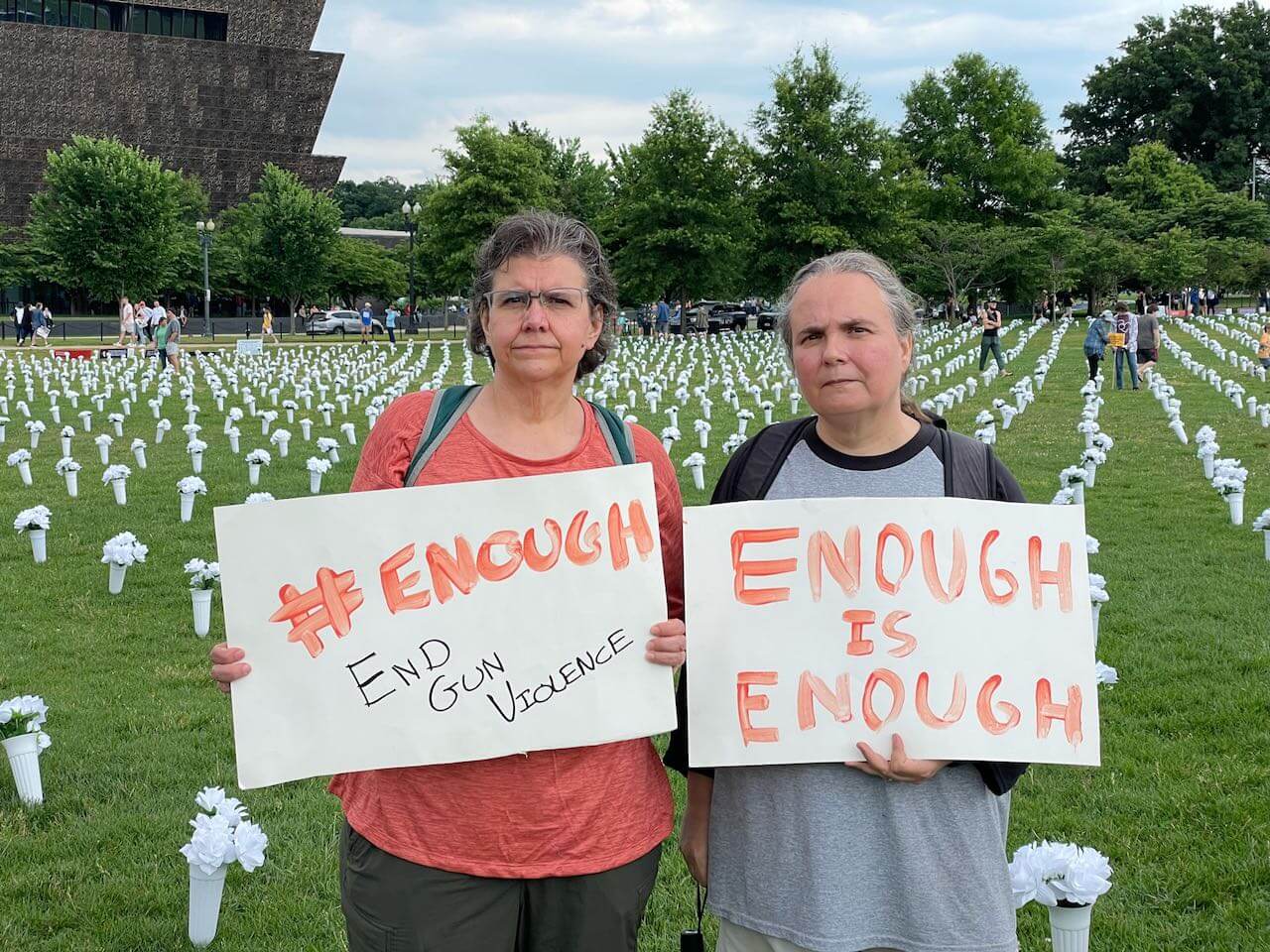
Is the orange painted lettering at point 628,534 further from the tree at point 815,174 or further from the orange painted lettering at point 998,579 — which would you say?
the tree at point 815,174

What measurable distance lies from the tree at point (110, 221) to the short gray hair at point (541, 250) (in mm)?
48359

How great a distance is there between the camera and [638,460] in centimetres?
261

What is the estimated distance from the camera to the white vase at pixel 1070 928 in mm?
3031

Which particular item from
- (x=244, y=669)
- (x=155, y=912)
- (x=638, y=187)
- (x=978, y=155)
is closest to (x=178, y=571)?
(x=155, y=912)

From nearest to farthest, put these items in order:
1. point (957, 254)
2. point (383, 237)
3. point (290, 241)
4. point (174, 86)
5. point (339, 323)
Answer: point (290, 241)
point (339, 323)
point (957, 254)
point (174, 86)
point (383, 237)

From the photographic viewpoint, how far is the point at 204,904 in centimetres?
394

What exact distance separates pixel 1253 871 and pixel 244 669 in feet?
12.4

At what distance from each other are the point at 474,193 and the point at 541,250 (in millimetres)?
41978

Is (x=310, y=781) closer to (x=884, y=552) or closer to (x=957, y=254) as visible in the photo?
(x=884, y=552)

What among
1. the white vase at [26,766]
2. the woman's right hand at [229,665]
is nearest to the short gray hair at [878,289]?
the woman's right hand at [229,665]

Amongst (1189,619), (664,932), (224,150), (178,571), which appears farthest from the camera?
(224,150)

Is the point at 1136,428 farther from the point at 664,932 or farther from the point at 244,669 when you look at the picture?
the point at 244,669

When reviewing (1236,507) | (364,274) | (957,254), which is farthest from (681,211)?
(1236,507)

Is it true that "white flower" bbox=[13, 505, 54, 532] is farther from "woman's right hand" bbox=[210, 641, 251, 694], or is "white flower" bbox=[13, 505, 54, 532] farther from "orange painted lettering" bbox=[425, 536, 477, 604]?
"orange painted lettering" bbox=[425, 536, 477, 604]
